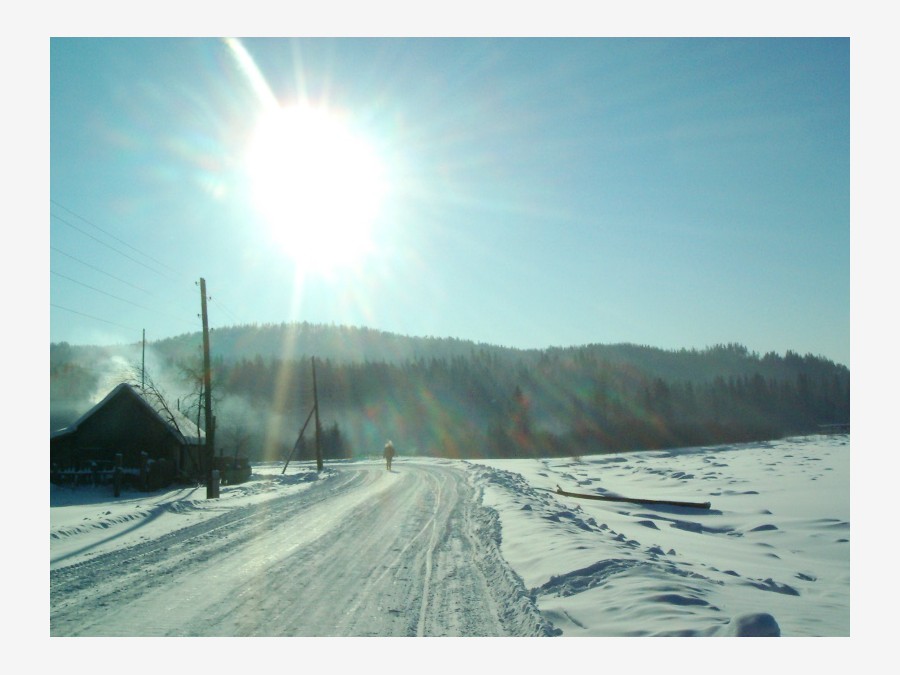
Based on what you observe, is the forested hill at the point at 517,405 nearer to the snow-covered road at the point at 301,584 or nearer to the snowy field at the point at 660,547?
the snowy field at the point at 660,547

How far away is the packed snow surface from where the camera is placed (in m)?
6.32

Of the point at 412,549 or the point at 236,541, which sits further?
the point at 236,541

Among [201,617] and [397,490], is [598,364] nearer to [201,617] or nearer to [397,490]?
[397,490]

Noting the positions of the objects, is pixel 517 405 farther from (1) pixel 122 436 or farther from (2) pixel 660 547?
(2) pixel 660 547

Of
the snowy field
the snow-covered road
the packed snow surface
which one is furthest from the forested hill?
the snow-covered road

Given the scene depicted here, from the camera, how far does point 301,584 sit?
310 inches

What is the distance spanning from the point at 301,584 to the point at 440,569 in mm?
2049

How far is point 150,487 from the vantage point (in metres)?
25.8

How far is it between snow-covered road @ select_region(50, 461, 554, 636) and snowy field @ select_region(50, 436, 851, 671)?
65 cm

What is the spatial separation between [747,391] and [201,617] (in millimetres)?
111540

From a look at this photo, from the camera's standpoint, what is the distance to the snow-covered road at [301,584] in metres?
6.26

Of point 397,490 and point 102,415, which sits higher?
point 102,415

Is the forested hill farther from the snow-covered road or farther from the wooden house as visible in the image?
the snow-covered road

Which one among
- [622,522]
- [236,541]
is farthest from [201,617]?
[622,522]
